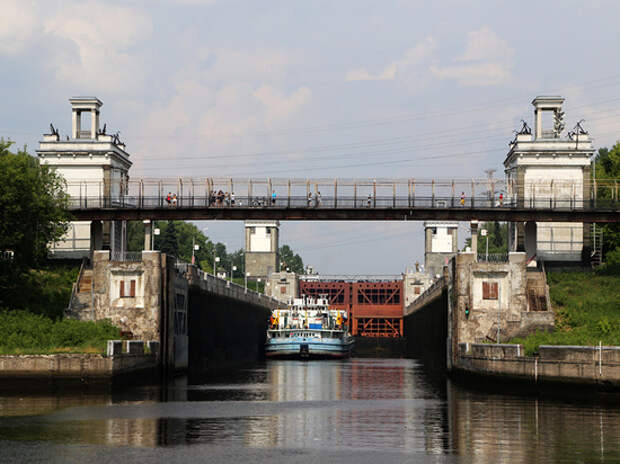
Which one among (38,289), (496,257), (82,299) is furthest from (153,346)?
(496,257)

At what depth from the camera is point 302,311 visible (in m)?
108

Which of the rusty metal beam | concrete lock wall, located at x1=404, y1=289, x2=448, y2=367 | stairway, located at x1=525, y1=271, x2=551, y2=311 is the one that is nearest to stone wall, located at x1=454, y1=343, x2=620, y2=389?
stairway, located at x1=525, y1=271, x2=551, y2=311

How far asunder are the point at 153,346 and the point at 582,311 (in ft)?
94.6

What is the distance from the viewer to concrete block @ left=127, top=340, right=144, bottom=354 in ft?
183

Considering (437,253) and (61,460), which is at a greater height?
(437,253)

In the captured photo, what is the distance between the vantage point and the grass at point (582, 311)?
180ft

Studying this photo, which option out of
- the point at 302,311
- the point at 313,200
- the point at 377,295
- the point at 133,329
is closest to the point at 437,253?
the point at 377,295

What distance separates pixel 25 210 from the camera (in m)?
64.1

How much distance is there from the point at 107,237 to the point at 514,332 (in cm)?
3490

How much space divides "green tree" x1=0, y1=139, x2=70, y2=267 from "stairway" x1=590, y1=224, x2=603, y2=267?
140ft

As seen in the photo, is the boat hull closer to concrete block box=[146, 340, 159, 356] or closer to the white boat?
the white boat

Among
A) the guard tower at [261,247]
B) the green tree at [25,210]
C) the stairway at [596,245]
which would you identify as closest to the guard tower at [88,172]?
the green tree at [25,210]

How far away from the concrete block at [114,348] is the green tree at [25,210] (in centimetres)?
1361

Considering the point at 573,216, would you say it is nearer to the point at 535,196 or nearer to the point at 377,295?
the point at 535,196
